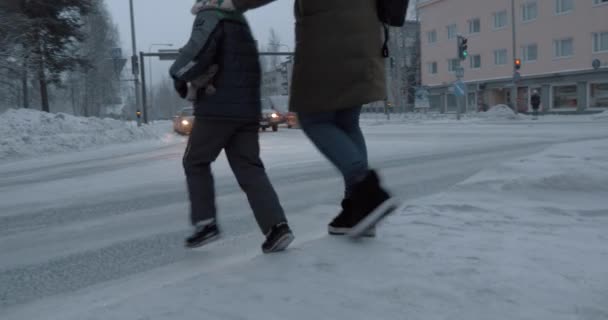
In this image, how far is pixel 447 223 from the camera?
10.1 ft

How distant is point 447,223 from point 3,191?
542cm

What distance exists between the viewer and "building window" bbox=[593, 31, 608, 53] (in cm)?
3353

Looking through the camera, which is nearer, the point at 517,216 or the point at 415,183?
the point at 517,216

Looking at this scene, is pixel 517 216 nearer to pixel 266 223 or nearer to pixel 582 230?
pixel 582 230

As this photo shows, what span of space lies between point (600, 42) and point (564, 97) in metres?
4.43

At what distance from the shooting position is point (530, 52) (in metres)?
38.9

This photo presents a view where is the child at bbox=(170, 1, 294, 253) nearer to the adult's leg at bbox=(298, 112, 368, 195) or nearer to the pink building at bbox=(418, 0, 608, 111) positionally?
the adult's leg at bbox=(298, 112, 368, 195)

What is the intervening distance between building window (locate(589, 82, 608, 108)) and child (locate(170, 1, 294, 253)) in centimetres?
3679

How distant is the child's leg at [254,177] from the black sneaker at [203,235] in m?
0.31

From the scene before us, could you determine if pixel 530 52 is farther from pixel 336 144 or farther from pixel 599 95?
pixel 336 144

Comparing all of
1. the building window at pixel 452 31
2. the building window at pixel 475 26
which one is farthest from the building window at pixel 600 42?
the building window at pixel 452 31

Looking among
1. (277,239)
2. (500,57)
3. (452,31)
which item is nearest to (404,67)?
(452,31)

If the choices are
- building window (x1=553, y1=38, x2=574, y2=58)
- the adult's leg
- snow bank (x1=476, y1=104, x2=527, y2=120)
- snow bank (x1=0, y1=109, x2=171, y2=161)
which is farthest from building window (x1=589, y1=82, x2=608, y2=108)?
the adult's leg

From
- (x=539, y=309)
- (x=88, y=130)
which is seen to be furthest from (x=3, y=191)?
(x=88, y=130)
